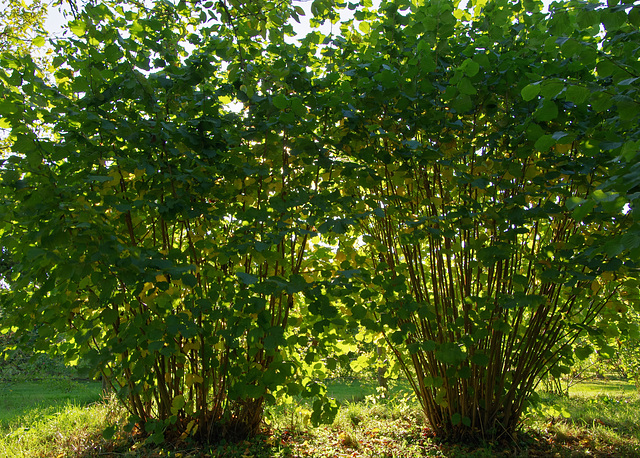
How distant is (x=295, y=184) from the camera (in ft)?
7.56

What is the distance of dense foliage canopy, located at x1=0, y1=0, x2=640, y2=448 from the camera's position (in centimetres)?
182

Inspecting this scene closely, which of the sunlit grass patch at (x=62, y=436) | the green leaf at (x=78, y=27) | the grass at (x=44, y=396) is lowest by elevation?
the grass at (x=44, y=396)

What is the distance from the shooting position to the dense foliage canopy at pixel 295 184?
5.98 feet

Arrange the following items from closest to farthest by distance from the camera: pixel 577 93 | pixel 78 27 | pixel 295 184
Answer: pixel 577 93, pixel 78 27, pixel 295 184

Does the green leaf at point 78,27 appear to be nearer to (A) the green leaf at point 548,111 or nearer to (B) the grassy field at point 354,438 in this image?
(A) the green leaf at point 548,111

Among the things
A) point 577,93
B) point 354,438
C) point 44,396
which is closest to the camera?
point 577,93

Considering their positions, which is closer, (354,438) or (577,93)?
(577,93)

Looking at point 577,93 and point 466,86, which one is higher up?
point 466,86

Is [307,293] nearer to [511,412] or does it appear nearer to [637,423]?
[511,412]

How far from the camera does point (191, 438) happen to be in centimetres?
259

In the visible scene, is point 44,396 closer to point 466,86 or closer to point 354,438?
point 354,438

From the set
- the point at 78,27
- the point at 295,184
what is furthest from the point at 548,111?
the point at 78,27

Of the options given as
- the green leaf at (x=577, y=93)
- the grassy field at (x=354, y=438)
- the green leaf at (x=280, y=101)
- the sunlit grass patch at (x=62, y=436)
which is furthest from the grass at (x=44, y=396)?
the green leaf at (x=577, y=93)

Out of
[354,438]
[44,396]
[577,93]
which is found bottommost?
[44,396]
